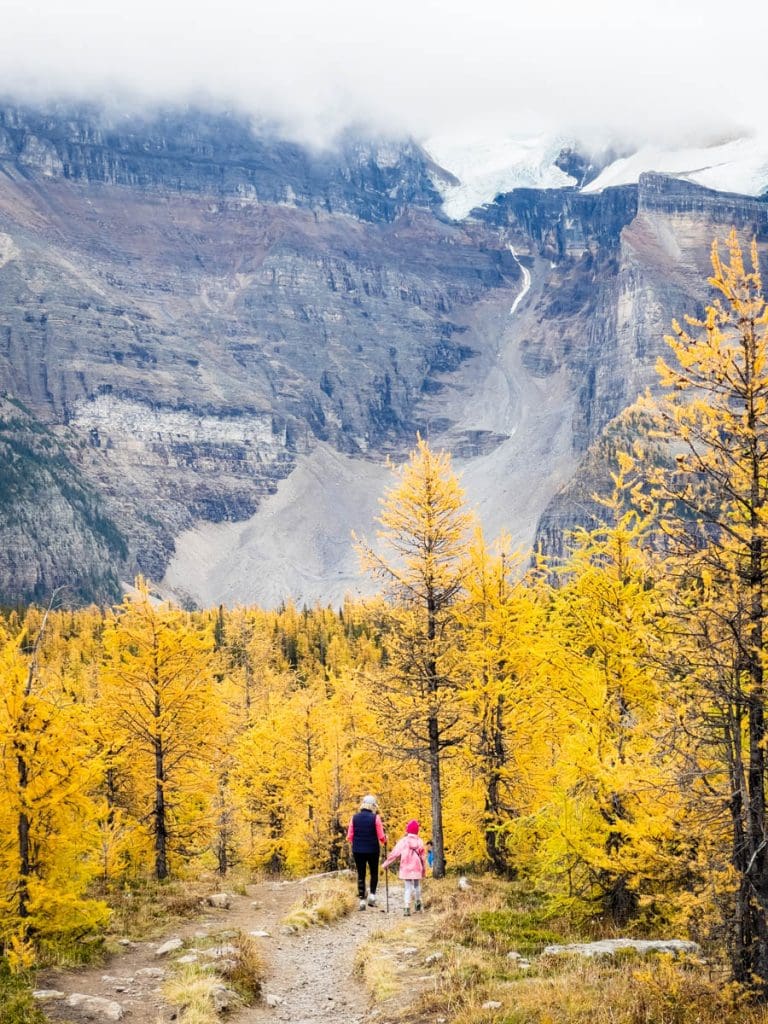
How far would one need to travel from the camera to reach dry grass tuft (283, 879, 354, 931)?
17.6 metres

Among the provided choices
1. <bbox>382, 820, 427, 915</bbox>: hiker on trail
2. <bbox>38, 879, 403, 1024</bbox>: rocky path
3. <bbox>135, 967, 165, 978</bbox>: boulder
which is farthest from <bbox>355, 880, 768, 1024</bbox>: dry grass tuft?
<bbox>135, 967, 165, 978</bbox>: boulder

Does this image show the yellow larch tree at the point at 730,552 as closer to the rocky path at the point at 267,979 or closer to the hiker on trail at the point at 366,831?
the rocky path at the point at 267,979

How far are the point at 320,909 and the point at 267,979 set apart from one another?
421 centimetres

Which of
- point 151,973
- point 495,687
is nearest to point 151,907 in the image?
point 151,973

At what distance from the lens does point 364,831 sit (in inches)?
698

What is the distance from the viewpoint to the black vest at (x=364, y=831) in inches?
696

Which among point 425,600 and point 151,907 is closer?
point 151,907

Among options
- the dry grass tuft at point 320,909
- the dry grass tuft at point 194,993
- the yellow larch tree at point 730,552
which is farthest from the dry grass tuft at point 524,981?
the dry grass tuft at point 320,909

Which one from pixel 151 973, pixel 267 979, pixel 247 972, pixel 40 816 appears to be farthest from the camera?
pixel 40 816

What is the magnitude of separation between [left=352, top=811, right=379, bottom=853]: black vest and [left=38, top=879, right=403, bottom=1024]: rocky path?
1.44 m

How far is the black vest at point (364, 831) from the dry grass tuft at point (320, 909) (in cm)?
156

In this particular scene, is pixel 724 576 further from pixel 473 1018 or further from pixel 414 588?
pixel 414 588

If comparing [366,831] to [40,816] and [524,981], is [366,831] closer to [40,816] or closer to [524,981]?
[40,816]

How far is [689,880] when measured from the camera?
505 inches
